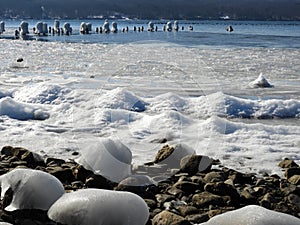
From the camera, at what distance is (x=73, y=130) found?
19.2ft

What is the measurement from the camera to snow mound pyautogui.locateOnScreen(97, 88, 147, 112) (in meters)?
6.99

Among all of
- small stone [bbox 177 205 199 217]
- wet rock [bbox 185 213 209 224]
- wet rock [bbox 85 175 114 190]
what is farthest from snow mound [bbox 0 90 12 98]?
wet rock [bbox 185 213 209 224]

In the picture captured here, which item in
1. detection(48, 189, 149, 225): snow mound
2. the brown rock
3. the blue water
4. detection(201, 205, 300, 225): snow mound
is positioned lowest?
the blue water

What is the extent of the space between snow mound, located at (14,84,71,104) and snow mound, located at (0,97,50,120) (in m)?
0.80

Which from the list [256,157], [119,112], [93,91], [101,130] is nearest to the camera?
[256,157]

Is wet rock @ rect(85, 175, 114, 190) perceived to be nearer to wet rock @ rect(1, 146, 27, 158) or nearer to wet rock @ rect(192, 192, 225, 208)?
wet rock @ rect(192, 192, 225, 208)

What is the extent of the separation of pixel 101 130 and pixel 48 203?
2.62 meters

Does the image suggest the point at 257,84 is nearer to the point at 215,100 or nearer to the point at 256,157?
the point at 215,100

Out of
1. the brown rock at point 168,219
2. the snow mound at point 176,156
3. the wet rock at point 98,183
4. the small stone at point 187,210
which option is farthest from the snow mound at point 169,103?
the brown rock at point 168,219

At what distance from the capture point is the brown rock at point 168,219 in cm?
292

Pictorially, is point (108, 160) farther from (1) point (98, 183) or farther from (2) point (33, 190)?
(2) point (33, 190)

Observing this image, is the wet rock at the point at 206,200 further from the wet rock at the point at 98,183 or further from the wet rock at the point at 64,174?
the wet rock at the point at 64,174

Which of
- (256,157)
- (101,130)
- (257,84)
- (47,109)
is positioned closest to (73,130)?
(101,130)

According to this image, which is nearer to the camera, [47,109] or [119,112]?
[119,112]
